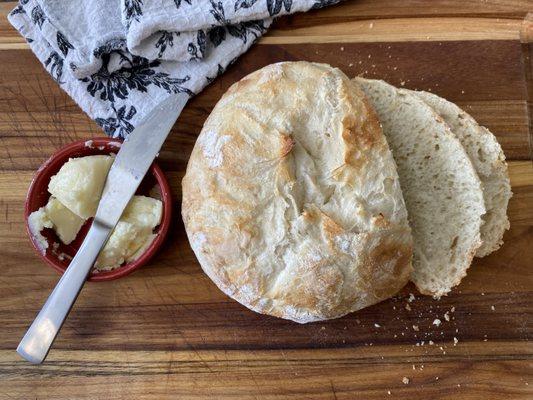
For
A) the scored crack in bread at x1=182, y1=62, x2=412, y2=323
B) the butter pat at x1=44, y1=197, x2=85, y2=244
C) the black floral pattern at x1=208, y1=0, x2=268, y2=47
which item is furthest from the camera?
the black floral pattern at x1=208, y1=0, x2=268, y2=47

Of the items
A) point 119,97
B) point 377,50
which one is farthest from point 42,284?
point 377,50

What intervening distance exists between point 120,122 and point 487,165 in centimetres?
180

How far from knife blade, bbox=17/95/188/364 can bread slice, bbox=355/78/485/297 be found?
1052 mm

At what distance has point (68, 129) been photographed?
2926mm

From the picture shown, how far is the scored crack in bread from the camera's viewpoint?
226 cm

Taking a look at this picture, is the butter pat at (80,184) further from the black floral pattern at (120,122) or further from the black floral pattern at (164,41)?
the black floral pattern at (164,41)

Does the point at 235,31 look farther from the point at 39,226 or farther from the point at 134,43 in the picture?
the point at 39,226

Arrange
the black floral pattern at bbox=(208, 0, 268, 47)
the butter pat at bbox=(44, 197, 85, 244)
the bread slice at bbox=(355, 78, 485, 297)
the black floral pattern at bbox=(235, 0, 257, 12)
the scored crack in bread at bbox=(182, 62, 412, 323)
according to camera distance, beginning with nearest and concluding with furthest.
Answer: the scored crack in bread at bbox=(182, 62, 412, 323) → the bread slice at bbox=(355, 78, 485, 297) → the butter pat at bbox=(44, 197, 85, 244) → the black floral pattern at bbox=(235, 0, 257, 12) → the black floral pattern at bbox=(208, 0, 268, 47)

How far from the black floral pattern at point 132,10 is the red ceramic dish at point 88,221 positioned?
1.97ft

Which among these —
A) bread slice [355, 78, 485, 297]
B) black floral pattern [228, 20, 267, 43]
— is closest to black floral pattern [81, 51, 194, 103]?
black floral pattern [228, 20, 267, 43]

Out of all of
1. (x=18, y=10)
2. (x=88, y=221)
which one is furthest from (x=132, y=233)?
Result: (x=18, y=10)

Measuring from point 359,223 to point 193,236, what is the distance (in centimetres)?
71

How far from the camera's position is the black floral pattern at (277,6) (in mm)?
2797

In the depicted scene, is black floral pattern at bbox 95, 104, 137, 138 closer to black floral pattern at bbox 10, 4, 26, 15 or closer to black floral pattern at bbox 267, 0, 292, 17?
black floral pattern at bbox 10, 4, 26, 15
